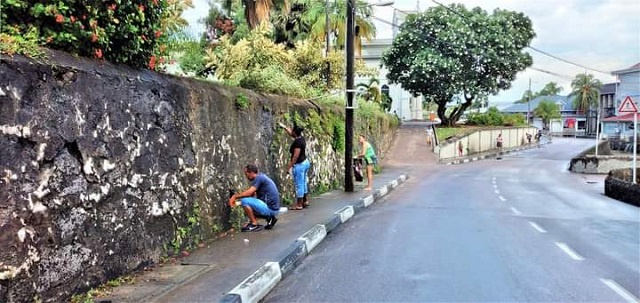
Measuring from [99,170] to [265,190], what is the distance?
12.8 ft

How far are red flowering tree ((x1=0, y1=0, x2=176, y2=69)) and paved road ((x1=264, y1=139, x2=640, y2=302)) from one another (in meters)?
3.14

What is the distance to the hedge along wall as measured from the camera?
452 cm

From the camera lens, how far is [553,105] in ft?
322

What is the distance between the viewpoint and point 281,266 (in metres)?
6.98

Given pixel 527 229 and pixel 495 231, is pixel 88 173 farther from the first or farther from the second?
pixel 527 229

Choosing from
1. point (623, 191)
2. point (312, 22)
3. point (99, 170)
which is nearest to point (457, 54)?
point (312, 22)

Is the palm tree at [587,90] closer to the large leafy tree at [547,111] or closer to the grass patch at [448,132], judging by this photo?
the large leafy tree at [547,111]

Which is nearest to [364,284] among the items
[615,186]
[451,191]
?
[451,191]

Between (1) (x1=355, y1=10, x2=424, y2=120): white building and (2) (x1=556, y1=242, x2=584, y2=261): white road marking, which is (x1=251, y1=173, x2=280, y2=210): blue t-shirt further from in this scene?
(1) (x1=355, y1=10, x2=424, y2=120): white building

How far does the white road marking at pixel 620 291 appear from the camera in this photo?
5.93 metres

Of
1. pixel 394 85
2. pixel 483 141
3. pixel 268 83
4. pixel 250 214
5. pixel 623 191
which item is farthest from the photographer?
pixel 394 85

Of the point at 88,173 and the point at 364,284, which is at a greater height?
the point at 88,173

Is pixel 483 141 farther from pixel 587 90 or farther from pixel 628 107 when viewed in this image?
pixel 587 90

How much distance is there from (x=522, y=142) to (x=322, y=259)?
59.7 metres
